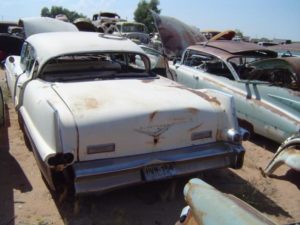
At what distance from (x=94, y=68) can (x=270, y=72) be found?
112 inches

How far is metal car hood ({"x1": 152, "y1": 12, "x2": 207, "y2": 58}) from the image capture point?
814 cm

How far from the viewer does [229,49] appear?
6.89 meters

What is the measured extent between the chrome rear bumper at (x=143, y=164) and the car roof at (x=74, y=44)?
1777 millimetres

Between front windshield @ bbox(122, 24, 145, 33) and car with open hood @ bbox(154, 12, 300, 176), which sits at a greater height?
car with open hood @ bbox(154, 12, 300, 176)

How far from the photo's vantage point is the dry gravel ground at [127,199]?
3572mm

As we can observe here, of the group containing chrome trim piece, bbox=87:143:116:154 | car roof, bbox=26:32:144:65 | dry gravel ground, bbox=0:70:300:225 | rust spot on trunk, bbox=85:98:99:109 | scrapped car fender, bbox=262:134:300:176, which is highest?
car roof, bbox=26:32:144:65

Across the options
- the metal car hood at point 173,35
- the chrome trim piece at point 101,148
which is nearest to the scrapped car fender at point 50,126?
the chrome trim piece at point 101,148

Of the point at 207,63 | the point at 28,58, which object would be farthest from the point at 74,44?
the point at 207,63

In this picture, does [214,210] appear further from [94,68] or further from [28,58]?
[28,58]

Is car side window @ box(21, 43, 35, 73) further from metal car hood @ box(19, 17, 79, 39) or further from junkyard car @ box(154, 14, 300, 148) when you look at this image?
metal car hood @ box(19, 17, 79, 39)

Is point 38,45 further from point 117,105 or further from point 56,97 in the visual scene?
point 117,105

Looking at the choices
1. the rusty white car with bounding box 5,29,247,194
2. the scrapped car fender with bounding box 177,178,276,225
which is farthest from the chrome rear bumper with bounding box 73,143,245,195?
the scrapped car fender with bounding box 177,178,276,225

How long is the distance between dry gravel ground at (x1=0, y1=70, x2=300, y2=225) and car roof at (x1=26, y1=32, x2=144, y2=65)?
137cm

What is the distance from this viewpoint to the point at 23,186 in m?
4.14
